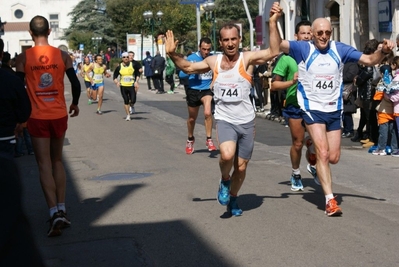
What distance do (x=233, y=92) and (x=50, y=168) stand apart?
1.94m

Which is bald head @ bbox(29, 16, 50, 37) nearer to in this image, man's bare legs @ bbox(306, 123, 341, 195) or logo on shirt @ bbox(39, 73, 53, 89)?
logo on shirt @ bbox(39, 73, 53, 89)

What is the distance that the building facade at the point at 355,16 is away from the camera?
974 inches

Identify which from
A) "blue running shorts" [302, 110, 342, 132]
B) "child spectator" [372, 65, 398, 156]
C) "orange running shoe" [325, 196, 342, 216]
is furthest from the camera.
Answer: "child spectator" [372, 65, 398, 156]

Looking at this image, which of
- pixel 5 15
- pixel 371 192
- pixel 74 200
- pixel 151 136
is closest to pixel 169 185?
pixel 74 200

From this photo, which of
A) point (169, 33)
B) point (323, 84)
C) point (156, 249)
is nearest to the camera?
point (156, 249)

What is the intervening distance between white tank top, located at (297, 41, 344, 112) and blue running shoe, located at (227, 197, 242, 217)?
1.26 meters

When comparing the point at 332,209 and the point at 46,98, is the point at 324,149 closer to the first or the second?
the point at 332,209

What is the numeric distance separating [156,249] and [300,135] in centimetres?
333

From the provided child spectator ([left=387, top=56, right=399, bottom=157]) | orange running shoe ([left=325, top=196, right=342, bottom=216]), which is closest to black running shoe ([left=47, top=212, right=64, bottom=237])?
orange running shoe ([left=325, top=196, right=342, bottom=216])

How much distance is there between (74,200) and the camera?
9406 millimetres

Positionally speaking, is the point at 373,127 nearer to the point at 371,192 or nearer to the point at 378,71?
the point at 378,71

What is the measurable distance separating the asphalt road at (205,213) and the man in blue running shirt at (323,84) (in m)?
0.63

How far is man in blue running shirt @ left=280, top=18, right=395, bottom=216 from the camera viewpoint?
8.19 metres

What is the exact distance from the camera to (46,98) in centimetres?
768
